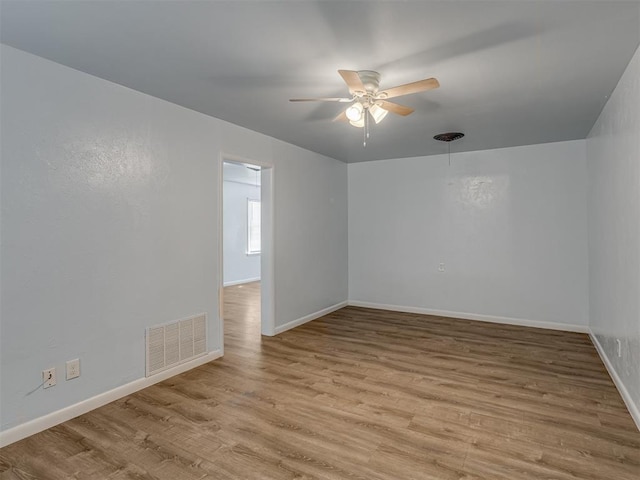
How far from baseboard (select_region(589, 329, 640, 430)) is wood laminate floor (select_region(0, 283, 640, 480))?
0.21ft

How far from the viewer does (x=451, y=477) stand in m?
1.89

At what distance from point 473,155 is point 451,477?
4.26 metres

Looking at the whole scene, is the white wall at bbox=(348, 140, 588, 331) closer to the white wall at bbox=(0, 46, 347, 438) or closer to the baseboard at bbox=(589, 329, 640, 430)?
the baseboard at bbox=(589, 329, 640, 430)

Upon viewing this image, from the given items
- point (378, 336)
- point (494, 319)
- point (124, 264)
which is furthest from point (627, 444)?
point (124, 264)

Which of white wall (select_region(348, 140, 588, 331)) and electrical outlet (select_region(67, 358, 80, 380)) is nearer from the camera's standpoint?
electrical outlet (select_region(67, 358, 80, 380))

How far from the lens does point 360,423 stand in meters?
2.42

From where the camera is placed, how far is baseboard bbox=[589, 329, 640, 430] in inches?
93.9

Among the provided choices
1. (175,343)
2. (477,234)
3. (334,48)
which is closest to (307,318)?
(175,343)

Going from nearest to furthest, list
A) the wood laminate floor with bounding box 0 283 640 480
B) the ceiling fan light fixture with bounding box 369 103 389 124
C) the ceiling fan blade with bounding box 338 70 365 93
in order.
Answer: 1. the wood laminate floor with bounding box 0 283 640 480
2. the ceiling fan blade with bounding box 338 70 365 93
3. the ceiling fan light fixture with bounding box 369 103 389 124

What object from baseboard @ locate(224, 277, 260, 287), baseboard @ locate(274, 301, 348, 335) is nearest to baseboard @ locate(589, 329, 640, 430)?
baseboard @ locate(274, 301, 348, 335)

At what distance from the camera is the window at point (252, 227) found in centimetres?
898

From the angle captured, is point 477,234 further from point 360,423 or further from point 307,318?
point 360,423

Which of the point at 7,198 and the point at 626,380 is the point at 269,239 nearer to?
the point at 7,198

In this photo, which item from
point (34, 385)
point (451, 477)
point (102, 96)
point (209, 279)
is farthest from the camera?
point (209, 279)
